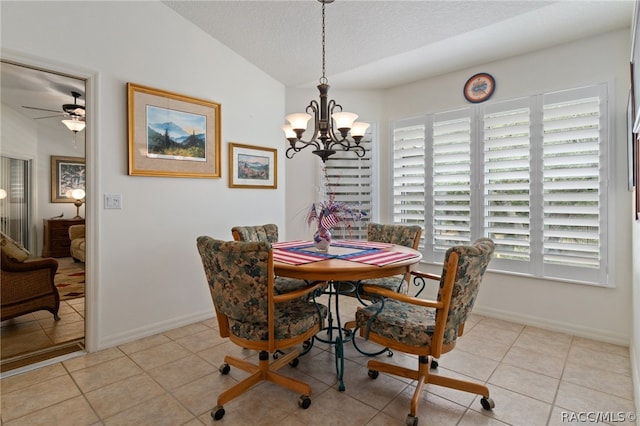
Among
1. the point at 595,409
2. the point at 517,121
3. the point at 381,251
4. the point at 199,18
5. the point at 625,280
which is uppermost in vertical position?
the point at 199,18

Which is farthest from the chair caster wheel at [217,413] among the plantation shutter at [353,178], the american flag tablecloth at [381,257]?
the plantation shutter at [353,178]

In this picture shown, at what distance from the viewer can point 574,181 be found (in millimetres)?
2855

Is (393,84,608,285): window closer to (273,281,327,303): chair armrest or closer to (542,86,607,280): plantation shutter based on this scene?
(542,86,607,280): plantation shutter

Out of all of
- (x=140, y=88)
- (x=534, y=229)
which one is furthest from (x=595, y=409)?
(x=140, y=88)

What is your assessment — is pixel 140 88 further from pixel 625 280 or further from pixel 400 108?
pixel 625 280

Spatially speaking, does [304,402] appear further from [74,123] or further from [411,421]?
[74,123]

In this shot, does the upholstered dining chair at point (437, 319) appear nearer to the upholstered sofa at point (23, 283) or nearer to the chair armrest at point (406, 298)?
the chair armrest at point (406, 298)

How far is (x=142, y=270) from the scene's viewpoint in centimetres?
286

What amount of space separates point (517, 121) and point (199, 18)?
3.25 metres

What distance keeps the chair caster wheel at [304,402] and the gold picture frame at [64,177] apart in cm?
559

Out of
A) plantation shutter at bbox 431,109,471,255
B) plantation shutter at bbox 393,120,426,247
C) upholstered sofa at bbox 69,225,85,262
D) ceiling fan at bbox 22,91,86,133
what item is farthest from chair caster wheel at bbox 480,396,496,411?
upholstered sofa at bbox 69,225,85,262

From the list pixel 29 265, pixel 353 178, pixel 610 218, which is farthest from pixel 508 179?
pixel 29 265

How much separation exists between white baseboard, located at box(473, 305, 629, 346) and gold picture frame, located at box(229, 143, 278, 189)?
9.17 feet

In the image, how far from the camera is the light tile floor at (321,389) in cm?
177
